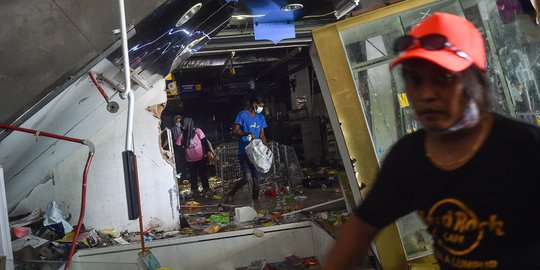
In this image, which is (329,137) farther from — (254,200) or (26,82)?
(26,82)

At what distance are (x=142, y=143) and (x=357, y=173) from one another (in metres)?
3.47

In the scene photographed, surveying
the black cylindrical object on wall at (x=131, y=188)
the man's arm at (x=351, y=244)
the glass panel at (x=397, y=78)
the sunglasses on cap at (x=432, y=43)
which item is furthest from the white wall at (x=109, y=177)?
the sunglasses on cap at (x=432, y=43)

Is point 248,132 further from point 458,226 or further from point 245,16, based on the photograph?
point 458,226

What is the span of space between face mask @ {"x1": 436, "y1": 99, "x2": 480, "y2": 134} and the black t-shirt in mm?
66

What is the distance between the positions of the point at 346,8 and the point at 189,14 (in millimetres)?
2396

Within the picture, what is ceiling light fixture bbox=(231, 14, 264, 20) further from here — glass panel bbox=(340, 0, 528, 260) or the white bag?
the white bag

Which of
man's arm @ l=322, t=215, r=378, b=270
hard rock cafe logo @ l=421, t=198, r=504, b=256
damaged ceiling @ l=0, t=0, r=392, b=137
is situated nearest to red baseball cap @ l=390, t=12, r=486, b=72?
hard rock cafe logo @ l=421, t=198, r=504, b=256

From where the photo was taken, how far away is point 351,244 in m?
1.38

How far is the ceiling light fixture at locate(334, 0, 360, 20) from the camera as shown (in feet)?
15.3

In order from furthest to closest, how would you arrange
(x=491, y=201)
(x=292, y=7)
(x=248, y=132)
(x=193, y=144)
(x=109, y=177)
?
(x=193, y=144)
(x=248, y=132)
(x=109, y=177)
(x=292, y=7)
(x=491, y=201)

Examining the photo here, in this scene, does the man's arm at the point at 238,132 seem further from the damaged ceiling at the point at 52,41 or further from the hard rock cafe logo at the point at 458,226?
the hard rock cafe logo at the point at 458,226

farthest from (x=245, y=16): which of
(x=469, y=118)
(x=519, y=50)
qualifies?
(x=469, y=118)

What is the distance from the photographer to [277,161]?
891cm

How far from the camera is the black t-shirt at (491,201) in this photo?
1113mm
